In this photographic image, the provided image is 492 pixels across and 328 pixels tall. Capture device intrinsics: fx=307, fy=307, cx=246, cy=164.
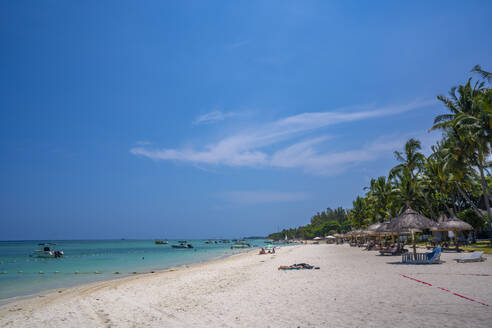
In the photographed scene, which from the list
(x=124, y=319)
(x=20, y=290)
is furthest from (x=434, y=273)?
(x=20, y=290)

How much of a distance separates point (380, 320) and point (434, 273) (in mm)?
7325

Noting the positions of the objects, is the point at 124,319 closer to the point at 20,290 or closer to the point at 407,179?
the point at 20,290

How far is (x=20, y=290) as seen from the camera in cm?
1517

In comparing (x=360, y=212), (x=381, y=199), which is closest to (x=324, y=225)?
(x=360, y=212)

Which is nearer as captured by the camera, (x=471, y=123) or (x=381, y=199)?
(x=471, y=123)

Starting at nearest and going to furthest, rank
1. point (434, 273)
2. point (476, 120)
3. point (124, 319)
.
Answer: point (124, 319)
point (434, 273)
point (476, 120)

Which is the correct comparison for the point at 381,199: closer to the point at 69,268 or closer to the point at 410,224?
the point at 410,224

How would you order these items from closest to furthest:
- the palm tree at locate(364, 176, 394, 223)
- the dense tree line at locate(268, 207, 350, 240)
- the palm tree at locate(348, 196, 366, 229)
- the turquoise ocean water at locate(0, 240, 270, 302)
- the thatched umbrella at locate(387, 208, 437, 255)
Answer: the thatched umbrella at locate(387, 208, 437, 255), the turquoise ocean water at locate(0, 240, 270, 302), the palm tree at locate(364, 176, 394, 223), the palm tree at locate(348, 196, 366, 229), the dense tree line at locate(268, 207, 350, 240)

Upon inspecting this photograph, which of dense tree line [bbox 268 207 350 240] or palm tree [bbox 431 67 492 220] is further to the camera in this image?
dense tree line [bbox 268 207 350 240]

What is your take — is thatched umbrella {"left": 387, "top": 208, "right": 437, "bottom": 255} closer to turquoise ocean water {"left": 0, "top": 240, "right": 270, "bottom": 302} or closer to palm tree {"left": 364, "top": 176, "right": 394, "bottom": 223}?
turquoise ocean water {"left": 0, "top": 240, "right": 270, "bottom": 302}

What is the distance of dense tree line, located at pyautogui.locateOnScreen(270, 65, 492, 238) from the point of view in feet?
64.6

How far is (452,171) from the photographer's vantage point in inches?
978

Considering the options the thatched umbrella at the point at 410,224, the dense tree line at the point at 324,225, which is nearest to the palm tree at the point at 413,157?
the thatched umbrella at the point at 410,224

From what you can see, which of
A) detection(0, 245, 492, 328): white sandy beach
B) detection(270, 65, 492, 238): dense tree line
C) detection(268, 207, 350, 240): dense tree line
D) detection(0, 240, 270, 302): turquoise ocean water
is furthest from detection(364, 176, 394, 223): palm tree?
detection(268, 207, 350, 240): dense tree line
